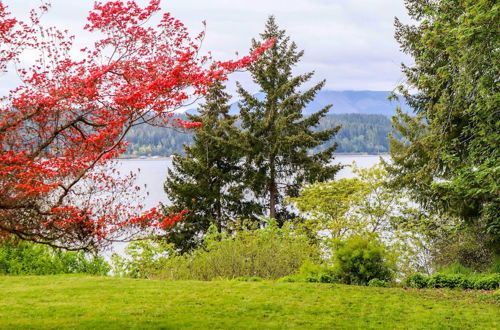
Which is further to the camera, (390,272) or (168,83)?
(390,272)

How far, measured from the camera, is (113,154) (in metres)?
6.91

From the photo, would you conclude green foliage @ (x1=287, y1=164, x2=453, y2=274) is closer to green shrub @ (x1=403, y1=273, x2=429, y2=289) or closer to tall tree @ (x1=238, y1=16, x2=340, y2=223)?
tall tree @ (x1=238, y1=16, x2=340, y2=223)

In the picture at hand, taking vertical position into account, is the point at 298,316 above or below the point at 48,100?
below

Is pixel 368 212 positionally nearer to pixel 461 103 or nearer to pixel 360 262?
pixel 360 262

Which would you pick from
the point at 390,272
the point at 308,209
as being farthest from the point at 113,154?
the point at 308,209

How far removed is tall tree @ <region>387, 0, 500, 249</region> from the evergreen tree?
399 inches

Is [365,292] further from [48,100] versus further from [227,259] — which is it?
[48,100]

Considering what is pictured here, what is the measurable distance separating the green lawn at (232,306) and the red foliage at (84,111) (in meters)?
1.84

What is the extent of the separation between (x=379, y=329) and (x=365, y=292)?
2.64m

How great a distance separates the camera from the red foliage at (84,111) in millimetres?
5727

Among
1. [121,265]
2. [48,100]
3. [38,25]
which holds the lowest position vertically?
[121,265]

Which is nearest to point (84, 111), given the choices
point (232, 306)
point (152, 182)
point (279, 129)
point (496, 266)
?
point (232, 306)

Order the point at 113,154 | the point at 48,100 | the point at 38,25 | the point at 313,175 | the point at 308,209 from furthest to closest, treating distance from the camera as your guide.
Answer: the point at 313,175, the point at 308,209, the point at 113,154, the point at 38,25, the point at 48,100

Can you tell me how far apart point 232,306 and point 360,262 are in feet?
12.7
